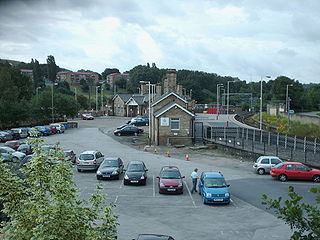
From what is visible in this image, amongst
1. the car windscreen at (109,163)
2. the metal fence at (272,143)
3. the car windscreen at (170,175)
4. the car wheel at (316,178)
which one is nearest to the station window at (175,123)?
the metal fence at (272,143)

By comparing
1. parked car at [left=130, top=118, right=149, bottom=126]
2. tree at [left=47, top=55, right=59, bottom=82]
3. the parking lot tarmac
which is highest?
tree at [left=47, top=55, right=59, bottom=82]

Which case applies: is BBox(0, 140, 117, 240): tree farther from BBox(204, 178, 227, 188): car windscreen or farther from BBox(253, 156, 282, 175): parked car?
BBox(253, 156, 282, 175): parked car

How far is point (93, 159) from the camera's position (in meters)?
25.7

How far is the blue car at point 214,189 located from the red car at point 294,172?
19.4 ft

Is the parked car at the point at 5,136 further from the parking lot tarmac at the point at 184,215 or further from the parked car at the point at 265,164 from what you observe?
the parked car at the point at 265,164

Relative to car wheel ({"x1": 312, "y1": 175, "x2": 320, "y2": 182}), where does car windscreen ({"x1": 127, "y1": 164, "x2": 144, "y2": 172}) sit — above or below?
above

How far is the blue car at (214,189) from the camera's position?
17797 mm

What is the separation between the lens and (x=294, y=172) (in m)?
23.2

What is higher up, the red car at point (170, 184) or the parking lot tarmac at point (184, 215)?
the red car at point (170, 184)

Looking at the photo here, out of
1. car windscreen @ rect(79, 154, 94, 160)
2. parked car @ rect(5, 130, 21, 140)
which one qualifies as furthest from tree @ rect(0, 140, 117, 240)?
parked car @ rect(5, 130, 21, 140)

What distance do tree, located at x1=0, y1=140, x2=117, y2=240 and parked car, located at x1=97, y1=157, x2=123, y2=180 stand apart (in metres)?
15.4

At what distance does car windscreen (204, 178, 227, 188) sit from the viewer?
18594 millimetres

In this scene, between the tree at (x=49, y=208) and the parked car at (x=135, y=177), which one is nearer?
the tree at (x=49, y=208)

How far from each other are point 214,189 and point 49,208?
42.1ft
